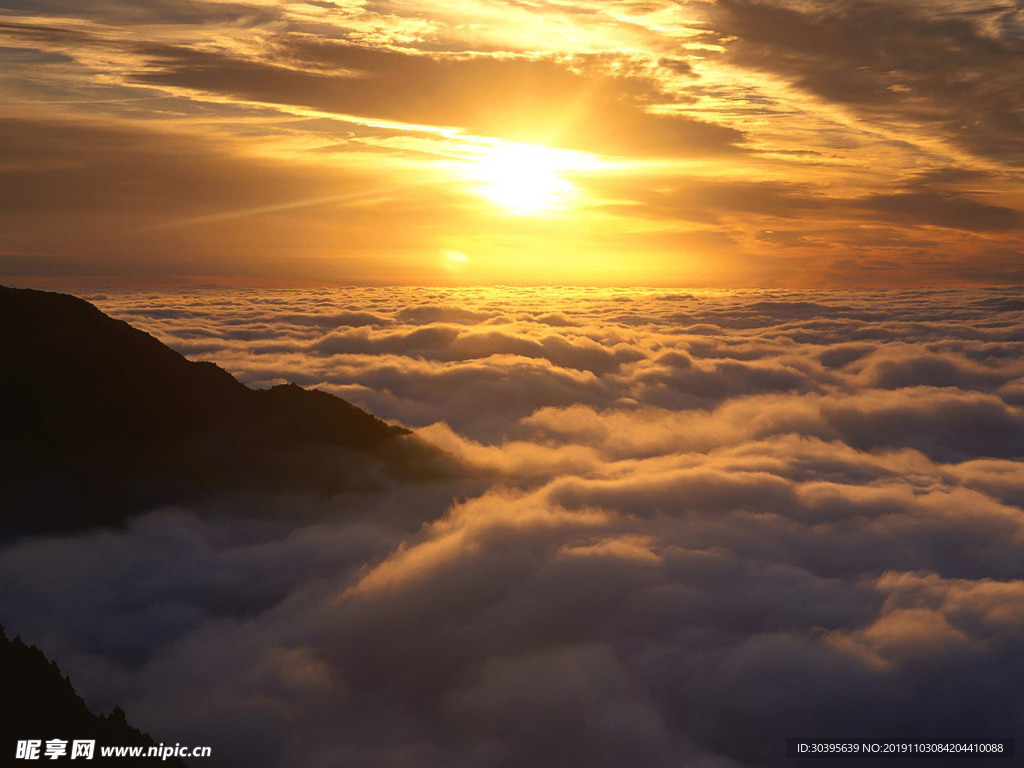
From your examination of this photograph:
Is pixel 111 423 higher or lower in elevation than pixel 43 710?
lower

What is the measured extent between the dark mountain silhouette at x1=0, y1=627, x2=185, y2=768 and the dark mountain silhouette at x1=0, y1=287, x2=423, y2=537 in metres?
38.3

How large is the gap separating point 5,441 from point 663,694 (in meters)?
60.0

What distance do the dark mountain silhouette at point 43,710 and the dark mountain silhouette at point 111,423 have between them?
38.3 m

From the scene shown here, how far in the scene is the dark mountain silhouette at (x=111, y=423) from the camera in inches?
2692

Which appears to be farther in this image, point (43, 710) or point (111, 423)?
point (111, 423)

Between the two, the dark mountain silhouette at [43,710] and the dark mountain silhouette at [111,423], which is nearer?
the dark mountain silhouette at [43,710]

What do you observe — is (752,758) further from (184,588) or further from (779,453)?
(779,453)

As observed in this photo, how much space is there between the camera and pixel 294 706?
60.4 metres

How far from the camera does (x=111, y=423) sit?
71625mm

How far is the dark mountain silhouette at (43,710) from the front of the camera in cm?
3272

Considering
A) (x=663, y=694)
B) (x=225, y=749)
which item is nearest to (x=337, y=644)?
(x=225, y=749)

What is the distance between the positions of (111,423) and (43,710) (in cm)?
4258

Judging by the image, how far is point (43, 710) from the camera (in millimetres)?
33875

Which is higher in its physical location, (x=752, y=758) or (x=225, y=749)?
(x=225, y=749)
